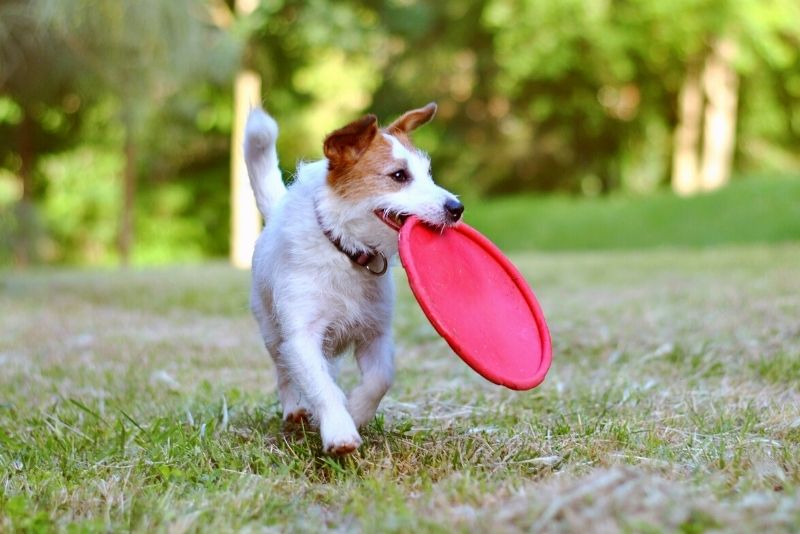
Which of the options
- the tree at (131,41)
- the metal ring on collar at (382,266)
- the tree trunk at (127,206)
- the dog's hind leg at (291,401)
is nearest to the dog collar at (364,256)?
the metal ring on collar at (382,266)

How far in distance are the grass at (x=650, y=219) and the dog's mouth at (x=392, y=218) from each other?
1420cm

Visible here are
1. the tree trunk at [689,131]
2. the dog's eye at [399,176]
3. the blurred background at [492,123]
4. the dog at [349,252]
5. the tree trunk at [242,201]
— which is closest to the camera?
the dog at [349,252]

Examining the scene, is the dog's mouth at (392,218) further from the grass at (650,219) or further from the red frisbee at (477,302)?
the grass at (650,219)

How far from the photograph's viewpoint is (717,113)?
878 inches

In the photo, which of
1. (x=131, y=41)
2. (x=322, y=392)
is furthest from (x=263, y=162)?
(x=131, y=41)

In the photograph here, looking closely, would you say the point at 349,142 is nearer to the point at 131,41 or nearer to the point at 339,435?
the point at 339,435

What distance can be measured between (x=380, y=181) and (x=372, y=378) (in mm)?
685

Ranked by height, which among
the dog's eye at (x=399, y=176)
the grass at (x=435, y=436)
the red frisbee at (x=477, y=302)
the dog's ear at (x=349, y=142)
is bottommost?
the grass at (x=435, y=436)

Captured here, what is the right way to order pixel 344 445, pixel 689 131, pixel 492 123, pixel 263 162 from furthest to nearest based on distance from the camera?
pixel 492 123
pixel 689 131
pixel 263 162
pixel 344 445

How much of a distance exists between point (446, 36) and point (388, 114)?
9.16 ft

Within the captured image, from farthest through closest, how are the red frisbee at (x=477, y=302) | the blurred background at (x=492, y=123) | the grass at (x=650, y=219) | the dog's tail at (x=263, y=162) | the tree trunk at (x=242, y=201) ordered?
1. the blurred background at (x=492, y=123)
2. the tree trunk at (x=242, y=201)
3. the grass at (x=650, y=219)
4. the dog's tail at (x=263, y=162)
5. the red frisbee at (x=477, y=302)

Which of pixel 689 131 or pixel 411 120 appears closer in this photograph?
pixel 411 120

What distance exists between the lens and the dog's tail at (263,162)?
13.2 feet

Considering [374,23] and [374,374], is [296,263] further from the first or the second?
[374,23]
